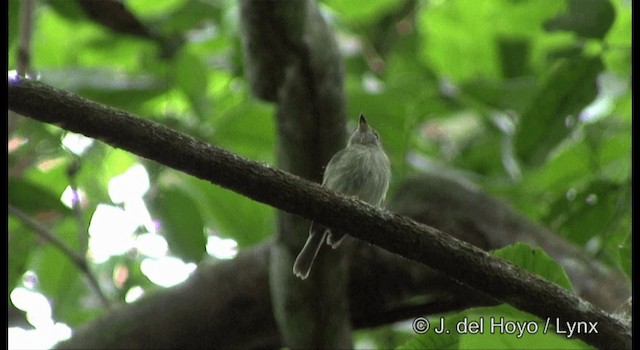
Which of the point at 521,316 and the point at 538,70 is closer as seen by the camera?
the point at 521,316

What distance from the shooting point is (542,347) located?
157cm

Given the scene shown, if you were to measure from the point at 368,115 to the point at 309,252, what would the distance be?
0.85m

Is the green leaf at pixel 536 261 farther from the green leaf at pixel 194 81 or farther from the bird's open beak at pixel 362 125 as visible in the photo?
the green leaf at pixel 194 81

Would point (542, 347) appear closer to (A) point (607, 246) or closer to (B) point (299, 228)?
(B) point (299, 228)

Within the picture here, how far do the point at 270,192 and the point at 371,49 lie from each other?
8.44ft

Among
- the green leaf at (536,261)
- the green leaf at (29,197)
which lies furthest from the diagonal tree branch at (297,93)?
the green leaf at (29,197)

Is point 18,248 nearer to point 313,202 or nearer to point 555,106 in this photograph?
point 313,202

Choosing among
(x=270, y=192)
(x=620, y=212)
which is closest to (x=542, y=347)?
(x=270, y=192)

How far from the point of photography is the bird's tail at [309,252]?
2.13 m

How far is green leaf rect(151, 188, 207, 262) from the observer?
256 cm

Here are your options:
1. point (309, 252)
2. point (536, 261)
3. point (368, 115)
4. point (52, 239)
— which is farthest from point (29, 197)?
point (536, 261)

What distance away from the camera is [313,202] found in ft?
4.72

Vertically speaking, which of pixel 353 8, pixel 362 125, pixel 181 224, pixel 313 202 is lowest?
pixel 313 202

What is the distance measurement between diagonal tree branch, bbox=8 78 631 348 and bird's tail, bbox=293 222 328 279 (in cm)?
Answer: 64
